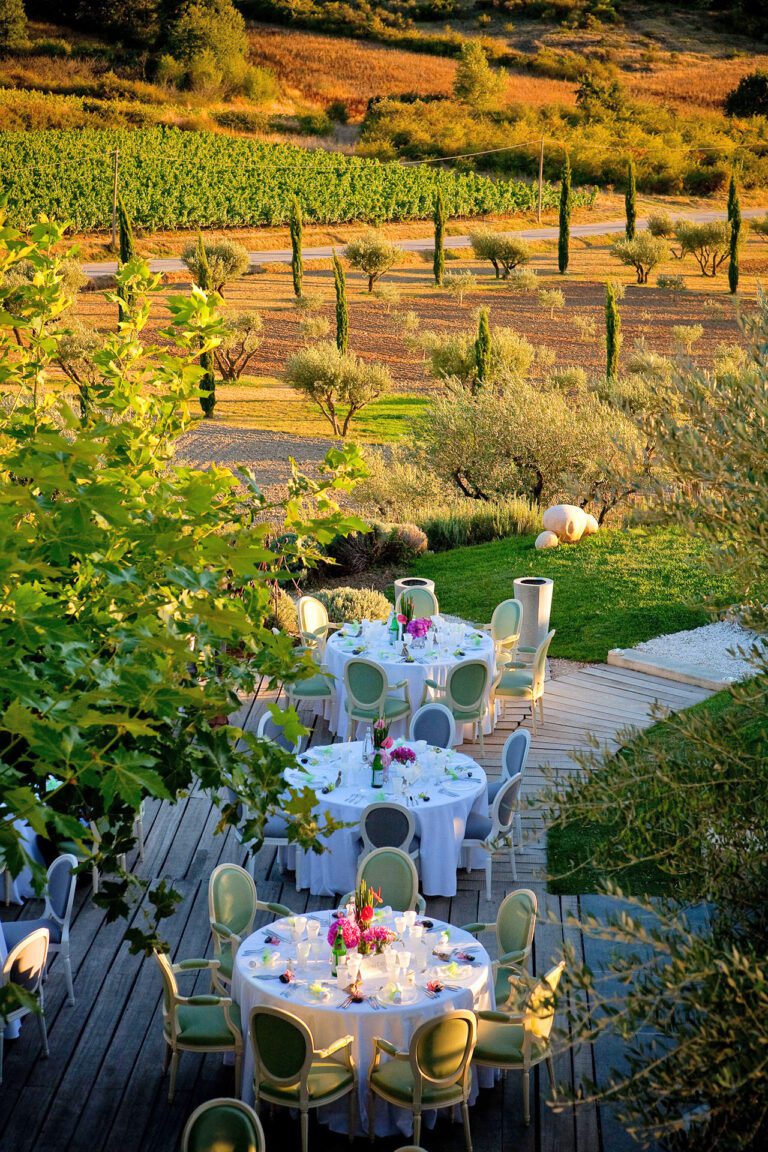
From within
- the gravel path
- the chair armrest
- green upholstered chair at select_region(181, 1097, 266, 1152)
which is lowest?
the gravel path

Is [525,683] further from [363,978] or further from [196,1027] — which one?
[196,1027]

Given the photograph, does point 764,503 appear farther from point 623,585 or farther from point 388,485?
point 388,485

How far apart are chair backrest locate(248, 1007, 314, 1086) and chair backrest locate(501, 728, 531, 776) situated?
345 centimetres

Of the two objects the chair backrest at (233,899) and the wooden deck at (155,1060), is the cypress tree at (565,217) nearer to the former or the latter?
the wooden deck at (155,1060)

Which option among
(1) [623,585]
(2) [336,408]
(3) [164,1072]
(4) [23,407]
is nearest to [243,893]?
(3) [164,1072]

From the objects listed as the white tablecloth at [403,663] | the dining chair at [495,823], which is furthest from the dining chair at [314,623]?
the dining chair at [495,823]

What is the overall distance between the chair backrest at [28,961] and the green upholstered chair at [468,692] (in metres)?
4.93

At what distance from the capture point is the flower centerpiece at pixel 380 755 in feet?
29.6

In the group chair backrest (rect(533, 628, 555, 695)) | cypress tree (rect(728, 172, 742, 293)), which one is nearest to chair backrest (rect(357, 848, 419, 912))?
chair backrest (rect(533, 628, 555, 695))

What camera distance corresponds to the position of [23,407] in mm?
4508

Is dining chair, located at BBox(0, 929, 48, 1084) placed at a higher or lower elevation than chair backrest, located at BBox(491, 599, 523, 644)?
higher

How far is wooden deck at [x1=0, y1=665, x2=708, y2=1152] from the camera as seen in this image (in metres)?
6.48

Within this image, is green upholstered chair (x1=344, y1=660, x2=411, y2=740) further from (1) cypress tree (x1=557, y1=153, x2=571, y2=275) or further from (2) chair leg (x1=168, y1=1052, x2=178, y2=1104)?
(1) cypress tree (x1=557, y1=153, x2=571, y2=275)

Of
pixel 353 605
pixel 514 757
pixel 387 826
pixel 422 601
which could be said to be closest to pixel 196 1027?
pixel 387 826
